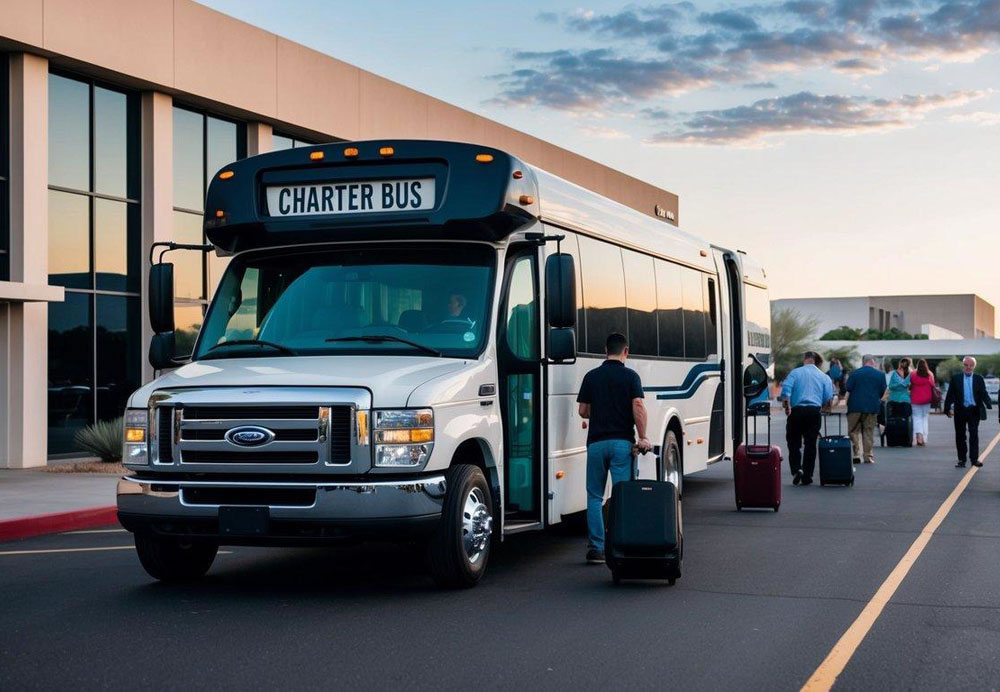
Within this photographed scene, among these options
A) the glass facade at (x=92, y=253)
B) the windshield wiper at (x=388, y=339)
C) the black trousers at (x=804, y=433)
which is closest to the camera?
the windshield wiper at (x=388, y=339)

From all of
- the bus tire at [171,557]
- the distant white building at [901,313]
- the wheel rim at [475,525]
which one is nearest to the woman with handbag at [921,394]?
the wheel rim at [475,525]

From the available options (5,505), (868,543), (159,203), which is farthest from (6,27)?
(868,543)

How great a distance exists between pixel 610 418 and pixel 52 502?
7901 mm

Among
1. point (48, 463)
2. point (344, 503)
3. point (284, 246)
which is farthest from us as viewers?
point (48, 463)

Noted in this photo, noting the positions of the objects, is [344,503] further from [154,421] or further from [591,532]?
[591,532]

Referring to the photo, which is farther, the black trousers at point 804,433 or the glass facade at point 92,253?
the glass facade at point 92,253

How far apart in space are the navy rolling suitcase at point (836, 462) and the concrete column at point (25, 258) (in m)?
12.2

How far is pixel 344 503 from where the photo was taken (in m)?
8.07

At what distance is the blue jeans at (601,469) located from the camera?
9820mm

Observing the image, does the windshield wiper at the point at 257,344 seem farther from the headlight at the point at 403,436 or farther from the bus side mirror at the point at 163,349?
the headlight at the point at 403,436

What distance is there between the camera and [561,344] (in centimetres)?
908

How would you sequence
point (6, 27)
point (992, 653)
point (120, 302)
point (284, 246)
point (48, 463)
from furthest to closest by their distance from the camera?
point (120, 302) → point (48, 463) → point (6, 27) → point (284, 246) → point (992, 653)

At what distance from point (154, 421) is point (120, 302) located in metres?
15.3

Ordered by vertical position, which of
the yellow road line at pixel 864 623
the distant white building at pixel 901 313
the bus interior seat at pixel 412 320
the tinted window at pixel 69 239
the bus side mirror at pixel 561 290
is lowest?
the yellow road line at pixel 864 623
